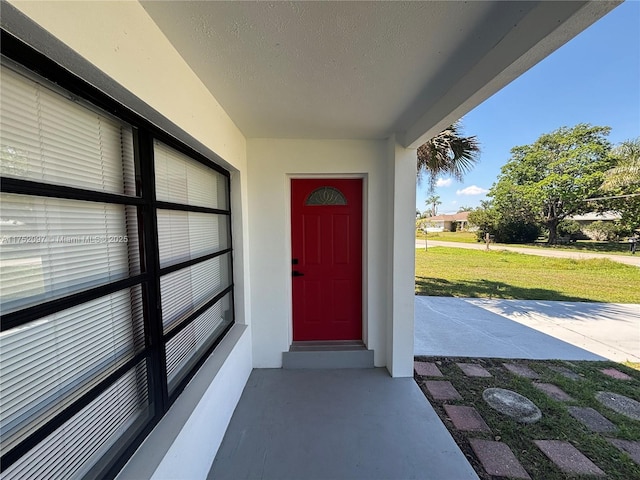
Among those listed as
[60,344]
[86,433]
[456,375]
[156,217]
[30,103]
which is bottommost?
[456,375]

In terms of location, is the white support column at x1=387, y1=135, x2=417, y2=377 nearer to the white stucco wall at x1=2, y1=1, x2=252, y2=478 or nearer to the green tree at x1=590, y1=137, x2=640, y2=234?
the white stucco wall at x1=2, y1=1, x2=252, y2=478

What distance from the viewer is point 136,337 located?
1224 millimetres

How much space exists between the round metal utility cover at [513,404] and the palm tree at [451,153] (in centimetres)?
289

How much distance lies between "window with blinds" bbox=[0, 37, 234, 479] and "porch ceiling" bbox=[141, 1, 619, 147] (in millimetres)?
524

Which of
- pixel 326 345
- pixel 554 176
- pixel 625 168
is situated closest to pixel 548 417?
pixel 326 345

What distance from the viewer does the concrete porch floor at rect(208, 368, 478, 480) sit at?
1.62 meters

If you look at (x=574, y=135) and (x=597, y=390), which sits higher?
(x=574, y=135)

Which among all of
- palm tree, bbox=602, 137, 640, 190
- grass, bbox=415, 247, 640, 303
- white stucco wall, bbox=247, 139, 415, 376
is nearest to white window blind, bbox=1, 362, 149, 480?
white stucco wall, bbox=247, 139, 415, 376

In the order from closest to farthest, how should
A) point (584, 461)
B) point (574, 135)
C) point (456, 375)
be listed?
point (584, 461)
point (456, 375)
point (574, 135)

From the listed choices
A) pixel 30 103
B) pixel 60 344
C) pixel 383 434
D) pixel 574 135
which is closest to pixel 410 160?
pixel 383 434

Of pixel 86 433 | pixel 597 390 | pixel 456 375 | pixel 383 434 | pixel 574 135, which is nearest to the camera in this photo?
pixel 86 433

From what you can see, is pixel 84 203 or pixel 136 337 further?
pixel 136 337

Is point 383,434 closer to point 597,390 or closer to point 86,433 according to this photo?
point 86,433

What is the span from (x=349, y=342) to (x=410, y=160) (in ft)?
6.98
